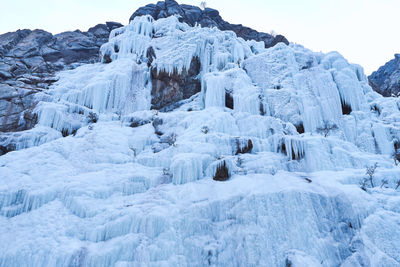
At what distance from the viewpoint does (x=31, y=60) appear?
80.5 feet

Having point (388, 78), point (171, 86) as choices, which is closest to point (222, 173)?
point (171, 86)

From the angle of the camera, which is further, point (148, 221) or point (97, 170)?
point (97, 170)

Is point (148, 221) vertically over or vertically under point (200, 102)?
under

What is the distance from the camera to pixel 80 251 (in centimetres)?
670

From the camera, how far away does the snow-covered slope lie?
7.08m

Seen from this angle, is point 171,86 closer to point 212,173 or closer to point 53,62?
point 212,173

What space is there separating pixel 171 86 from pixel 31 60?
1694cm

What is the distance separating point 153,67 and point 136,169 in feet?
36.5

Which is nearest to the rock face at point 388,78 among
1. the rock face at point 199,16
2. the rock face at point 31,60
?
the rock face at point 199,16

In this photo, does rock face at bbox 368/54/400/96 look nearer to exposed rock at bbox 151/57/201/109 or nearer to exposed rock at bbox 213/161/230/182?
exposed rock at bbox 151/57/201/109

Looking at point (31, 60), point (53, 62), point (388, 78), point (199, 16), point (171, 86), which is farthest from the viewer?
point (199, 16)

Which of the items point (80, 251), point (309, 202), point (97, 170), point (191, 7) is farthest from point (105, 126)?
point (191, 7)

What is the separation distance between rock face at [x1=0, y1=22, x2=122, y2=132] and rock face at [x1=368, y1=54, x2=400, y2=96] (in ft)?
114

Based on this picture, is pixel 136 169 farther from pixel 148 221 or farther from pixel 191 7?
pixel 191 7
